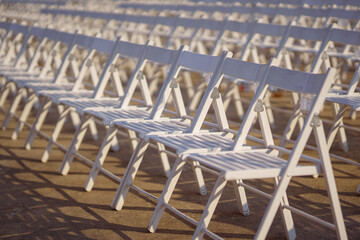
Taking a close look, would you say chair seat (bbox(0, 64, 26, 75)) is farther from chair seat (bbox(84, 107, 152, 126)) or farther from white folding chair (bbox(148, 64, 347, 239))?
white folding chair (bbox(148, 64, 347, 239))

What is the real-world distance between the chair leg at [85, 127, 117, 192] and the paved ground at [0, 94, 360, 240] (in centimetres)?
8

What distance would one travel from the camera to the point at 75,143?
4.44 meters

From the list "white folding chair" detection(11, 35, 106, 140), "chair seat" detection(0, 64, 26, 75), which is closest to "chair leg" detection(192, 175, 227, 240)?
"white folding chair" detection(11, 35, 106, 140)

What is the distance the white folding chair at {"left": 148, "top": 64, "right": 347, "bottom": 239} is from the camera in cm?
270

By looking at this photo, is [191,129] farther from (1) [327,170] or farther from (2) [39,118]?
(2) [39,118]

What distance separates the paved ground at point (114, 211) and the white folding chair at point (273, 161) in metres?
0.27

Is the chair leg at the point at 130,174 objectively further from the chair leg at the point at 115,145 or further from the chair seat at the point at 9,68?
the chair seat at the point at 9,68

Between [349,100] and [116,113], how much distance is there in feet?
6.04

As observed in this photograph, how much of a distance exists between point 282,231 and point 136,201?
3.84 ft

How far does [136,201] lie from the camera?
394cm

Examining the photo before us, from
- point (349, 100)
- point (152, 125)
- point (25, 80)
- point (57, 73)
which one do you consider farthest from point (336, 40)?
point (25, 80)

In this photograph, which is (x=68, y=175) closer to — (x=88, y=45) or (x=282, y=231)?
(x=88, y=45)

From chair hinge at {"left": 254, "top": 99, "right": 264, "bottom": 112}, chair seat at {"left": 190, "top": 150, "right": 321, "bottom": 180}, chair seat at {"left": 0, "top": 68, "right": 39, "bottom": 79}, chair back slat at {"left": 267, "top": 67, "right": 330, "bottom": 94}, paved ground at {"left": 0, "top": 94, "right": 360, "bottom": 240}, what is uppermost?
chair back slat at {"left": 267, "top": 67, "right": 330, "bottom": 94}

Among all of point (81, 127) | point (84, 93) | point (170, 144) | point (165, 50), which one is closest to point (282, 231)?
point (170, 144)
